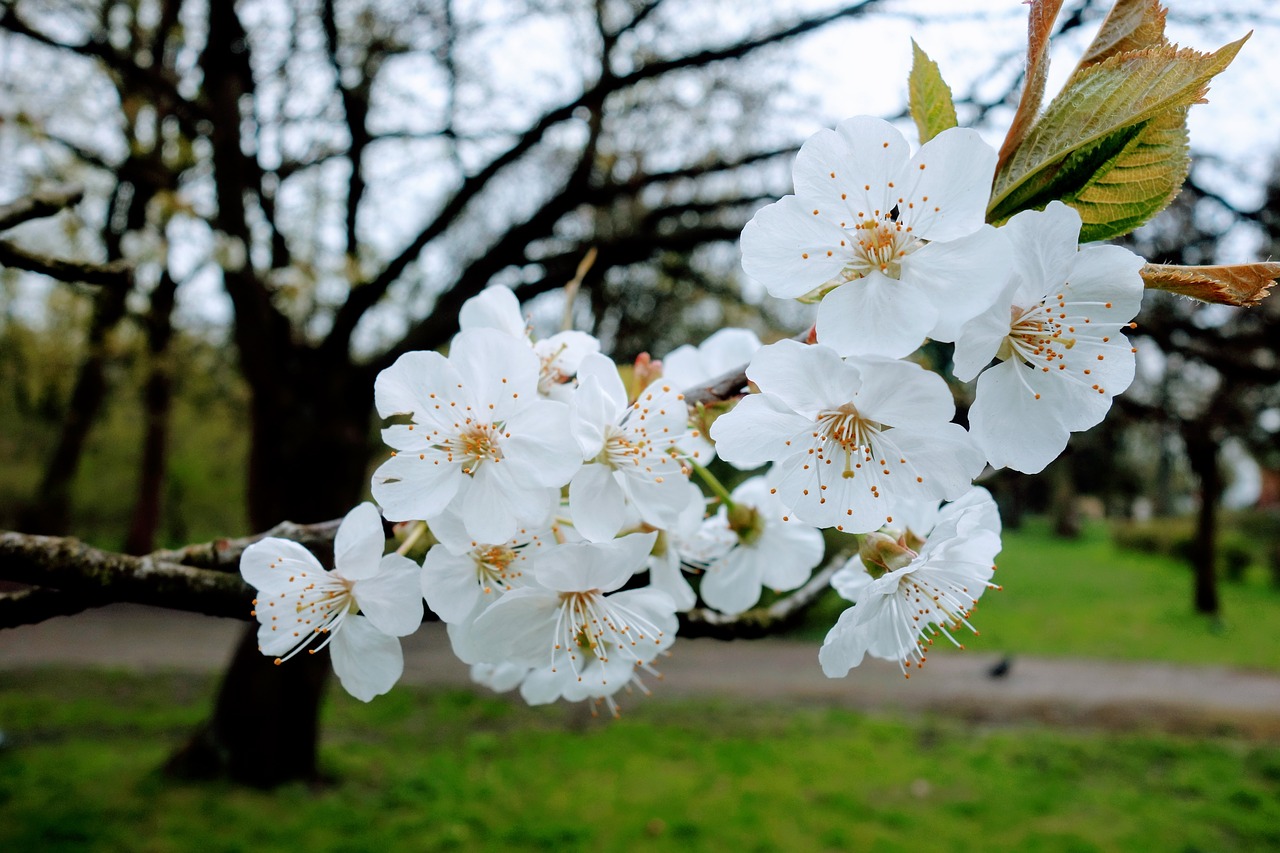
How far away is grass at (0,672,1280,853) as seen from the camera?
173 inches

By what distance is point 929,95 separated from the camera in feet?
2.30

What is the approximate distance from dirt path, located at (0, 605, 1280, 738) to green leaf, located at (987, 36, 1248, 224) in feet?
22.8

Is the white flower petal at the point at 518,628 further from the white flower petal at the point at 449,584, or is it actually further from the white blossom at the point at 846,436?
the white blossom at the point at 846,436

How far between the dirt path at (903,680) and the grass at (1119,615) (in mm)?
571

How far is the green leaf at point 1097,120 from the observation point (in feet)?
2.08

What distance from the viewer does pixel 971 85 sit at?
392cm

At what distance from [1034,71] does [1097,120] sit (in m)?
0.07

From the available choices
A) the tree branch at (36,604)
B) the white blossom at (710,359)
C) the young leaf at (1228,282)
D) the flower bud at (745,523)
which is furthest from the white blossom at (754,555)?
the tree branch at (36,604)

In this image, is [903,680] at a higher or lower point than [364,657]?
lower

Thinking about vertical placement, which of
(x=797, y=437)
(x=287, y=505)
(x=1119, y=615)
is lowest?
(x=1119, y=615)

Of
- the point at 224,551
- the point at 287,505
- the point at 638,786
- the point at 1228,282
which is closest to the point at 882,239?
the point at 1228,282

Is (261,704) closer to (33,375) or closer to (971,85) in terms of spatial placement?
(971,85)

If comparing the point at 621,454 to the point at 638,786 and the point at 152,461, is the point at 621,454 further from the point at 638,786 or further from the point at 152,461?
the point at 152,461

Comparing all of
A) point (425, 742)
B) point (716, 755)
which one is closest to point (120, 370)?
point (425, 742)
